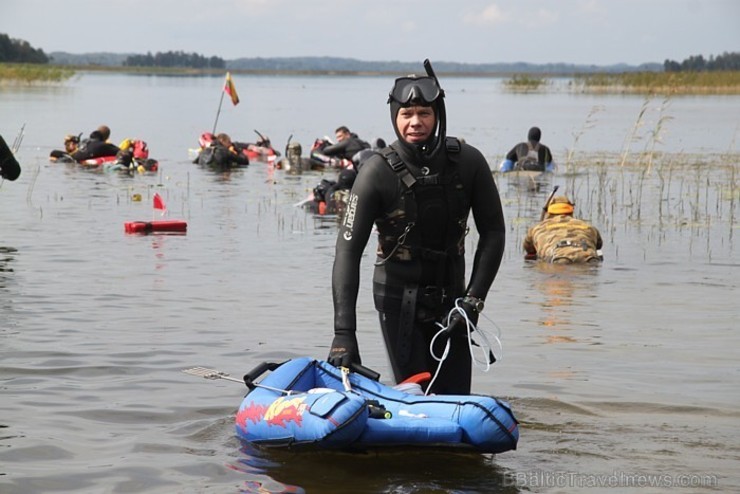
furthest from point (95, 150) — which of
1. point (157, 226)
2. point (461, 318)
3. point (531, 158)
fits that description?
point (461, 318)

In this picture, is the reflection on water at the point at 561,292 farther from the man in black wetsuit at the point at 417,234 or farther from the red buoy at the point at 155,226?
the red buoy at the point at 155,226

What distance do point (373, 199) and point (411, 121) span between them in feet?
1.37

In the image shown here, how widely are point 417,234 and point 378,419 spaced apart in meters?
0.92

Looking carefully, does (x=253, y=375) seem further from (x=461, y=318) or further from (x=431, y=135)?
(x=431, y=135)

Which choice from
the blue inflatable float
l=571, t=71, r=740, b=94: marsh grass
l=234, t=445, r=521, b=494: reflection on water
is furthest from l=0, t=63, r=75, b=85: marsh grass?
the blue inflatable float

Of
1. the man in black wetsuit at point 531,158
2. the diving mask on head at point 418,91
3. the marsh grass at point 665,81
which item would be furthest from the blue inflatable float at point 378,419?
the marsh grass at point 665,81

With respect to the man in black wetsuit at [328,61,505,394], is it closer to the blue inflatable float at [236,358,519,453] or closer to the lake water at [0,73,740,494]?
the blue inflatable float at [236,358,519,453]

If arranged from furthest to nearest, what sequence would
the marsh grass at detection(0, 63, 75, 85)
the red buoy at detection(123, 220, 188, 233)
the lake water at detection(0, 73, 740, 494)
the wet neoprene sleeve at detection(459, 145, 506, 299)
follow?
the marsh grass at detection(0, 63, 75, 85) < the red buoy at detection(123, 220, 188, 233) < the lake water at detection(0, 73, 740, 494) < the wet neoprene sleeve at detection(459, 145, 506, 299)

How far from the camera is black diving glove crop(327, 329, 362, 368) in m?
5.91

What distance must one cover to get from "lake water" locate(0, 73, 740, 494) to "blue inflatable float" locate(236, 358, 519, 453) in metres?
0.25

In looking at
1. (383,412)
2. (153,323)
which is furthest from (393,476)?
(153,323)

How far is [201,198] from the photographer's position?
2111 centimetres

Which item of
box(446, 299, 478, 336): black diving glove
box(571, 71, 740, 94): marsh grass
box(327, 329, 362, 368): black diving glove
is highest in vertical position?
box(571, 71, 740, 94): marsh grass

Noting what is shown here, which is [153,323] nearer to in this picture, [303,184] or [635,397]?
[635,397]
